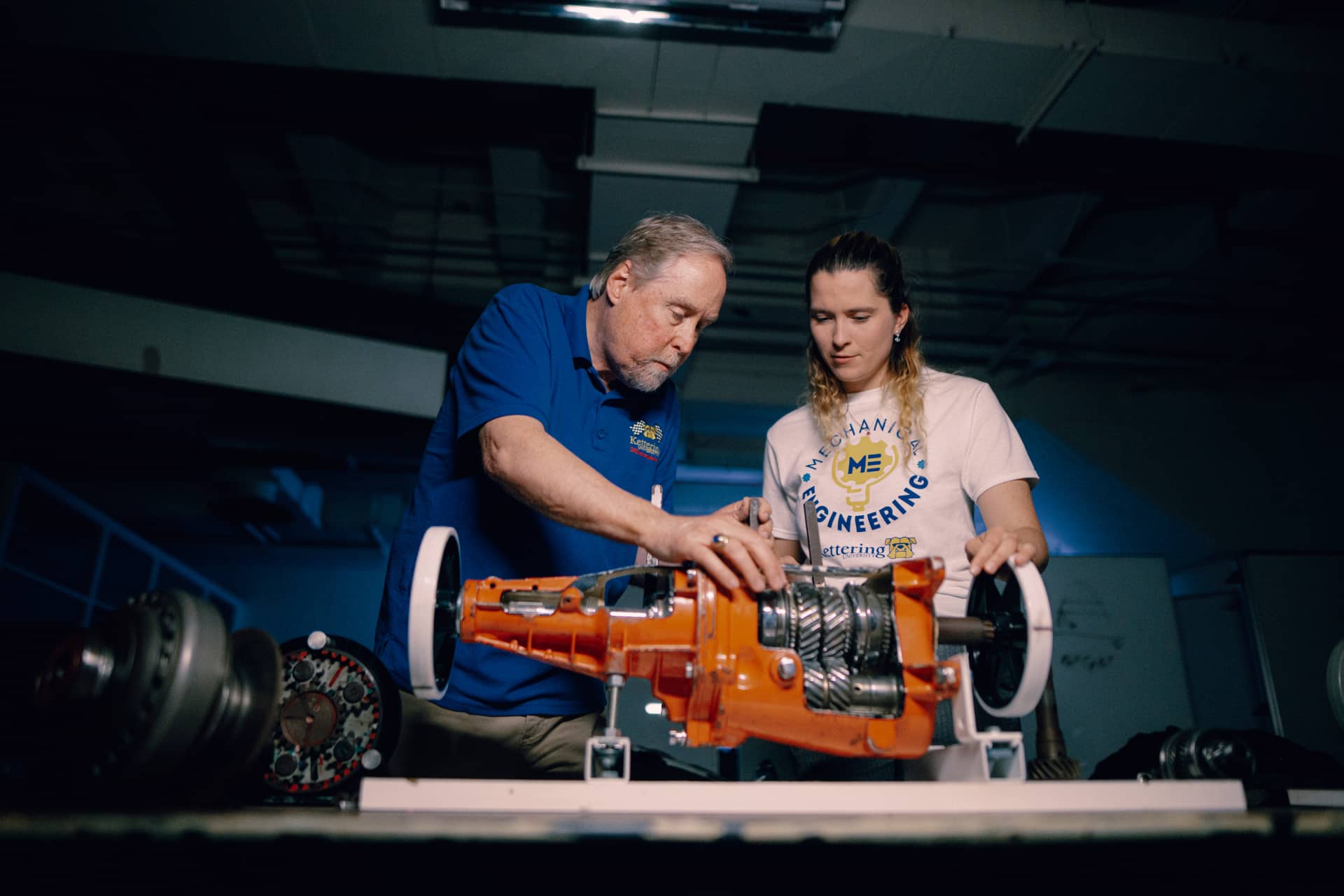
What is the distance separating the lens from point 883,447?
5.06 feet

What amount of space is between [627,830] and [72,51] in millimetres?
3626

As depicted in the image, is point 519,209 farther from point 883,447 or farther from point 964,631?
point 964,631

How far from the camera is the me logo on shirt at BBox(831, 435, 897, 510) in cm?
151

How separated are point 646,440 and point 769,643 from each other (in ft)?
2.47

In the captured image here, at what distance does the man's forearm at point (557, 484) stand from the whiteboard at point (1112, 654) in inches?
134

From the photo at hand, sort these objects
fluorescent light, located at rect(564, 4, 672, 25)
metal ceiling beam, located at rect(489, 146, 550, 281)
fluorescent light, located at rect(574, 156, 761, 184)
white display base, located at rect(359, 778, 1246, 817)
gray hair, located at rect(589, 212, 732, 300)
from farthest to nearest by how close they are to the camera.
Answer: metal ceiling beam, located at rect(489, 146, 550, 281) < fluorescent light, located at rect(574, 156, 761, 184) < fluorescent light, located at rect(564, 4, 672, 25) < gray hair, located at rect(589, 212, 732, 300) < white display base, located at rect(359, 778, 1246, 817)

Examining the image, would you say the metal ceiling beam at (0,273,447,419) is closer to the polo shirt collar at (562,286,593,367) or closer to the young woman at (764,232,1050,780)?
the polo shirt collar at (562,286,593,367)

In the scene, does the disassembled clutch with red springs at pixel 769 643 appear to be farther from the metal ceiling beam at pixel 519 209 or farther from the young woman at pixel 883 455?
the metal ceiling beam at pixel 519 209

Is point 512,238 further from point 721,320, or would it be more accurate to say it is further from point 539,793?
point 539,793

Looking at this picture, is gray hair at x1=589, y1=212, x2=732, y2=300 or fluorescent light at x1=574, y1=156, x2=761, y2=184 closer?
gray hair at x1=589, y1=212, x2=732, y2=300

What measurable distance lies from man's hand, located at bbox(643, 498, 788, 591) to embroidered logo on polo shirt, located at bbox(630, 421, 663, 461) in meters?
0.62

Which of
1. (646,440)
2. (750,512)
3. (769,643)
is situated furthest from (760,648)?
(646,440)

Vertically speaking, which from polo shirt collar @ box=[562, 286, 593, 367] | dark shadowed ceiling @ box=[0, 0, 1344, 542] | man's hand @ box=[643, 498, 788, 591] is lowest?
man's hand @ box=[643, 498, 788, 591]

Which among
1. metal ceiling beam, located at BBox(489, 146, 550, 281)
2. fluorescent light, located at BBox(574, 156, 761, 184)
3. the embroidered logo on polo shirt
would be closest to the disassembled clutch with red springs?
the embroidered logo on polo shirt
